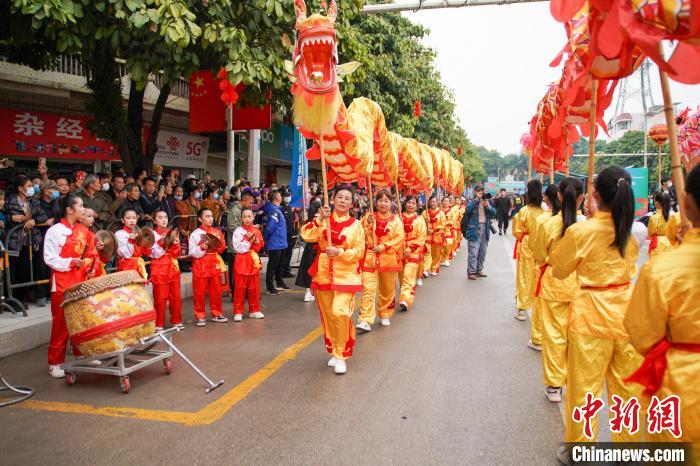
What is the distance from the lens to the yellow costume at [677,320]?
1.95m

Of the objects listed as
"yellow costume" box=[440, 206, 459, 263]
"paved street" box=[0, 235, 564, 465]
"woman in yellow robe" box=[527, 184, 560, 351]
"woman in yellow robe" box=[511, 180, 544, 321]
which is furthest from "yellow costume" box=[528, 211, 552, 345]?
"yellow costume" box=[440, 206, 459, 263]

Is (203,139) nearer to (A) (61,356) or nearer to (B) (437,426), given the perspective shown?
(A) (61,356)

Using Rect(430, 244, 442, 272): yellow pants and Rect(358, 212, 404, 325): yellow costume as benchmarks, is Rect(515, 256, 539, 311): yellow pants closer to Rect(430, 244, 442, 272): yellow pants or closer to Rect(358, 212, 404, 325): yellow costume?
Rect(358, 212, 404, 325): yellow costume

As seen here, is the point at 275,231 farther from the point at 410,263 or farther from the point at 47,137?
the point at 47,137

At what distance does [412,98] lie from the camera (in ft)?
50.2

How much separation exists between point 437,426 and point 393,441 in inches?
15.3

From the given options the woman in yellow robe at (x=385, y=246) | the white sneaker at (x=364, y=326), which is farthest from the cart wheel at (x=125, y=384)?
the woman in yellow robe at (x=385, y=246)

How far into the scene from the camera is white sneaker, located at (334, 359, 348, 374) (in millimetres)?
4809

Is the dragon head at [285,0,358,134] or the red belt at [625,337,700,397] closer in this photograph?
the red belt at [625,337,700,397]

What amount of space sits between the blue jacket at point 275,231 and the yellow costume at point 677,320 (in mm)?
7176

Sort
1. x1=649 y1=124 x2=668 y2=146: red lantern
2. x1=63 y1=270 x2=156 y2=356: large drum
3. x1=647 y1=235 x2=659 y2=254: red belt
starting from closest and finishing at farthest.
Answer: x1=63 y1=270 x2=156 y2=356: large drum → x1=647 y1=235 x2=659 y2=254: red belt → x1=649 y1=124 x2=668 y2=146: red lantern

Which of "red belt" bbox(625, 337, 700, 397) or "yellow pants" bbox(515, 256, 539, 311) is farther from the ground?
"red belt" bbox(625, 337, 700, 397)

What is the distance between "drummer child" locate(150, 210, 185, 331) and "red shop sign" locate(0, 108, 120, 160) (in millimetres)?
5315

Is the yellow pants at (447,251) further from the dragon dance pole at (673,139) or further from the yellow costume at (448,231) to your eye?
the dragon dance pole at (673,139)
